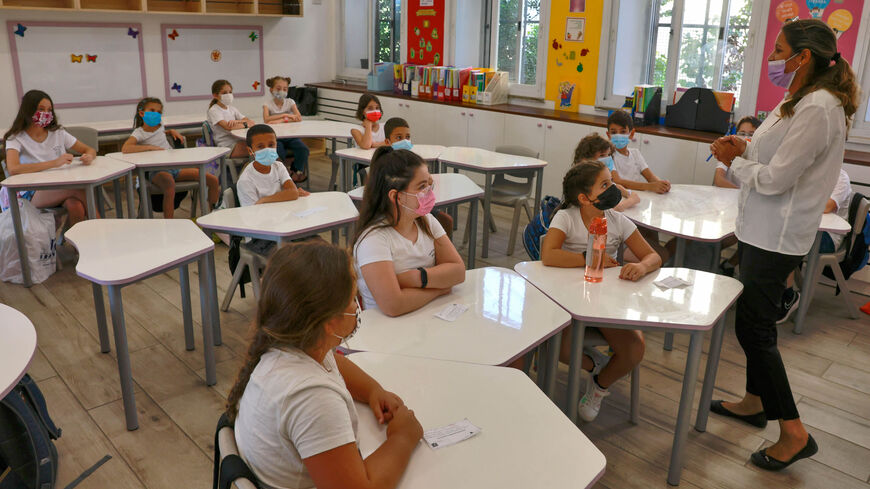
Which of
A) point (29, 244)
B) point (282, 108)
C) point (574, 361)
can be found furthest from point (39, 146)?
point (574, 361)

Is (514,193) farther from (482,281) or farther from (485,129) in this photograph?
(482,281)

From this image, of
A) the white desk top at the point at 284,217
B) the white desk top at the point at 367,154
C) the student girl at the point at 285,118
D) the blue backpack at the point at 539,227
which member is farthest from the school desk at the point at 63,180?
the blue backpack at the point at 539,227

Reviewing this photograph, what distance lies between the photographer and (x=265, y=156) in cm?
371

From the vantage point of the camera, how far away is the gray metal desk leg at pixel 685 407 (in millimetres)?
2165

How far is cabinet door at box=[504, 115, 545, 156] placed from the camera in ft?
19.5

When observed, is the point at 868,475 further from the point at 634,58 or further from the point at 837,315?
the point at 634,58

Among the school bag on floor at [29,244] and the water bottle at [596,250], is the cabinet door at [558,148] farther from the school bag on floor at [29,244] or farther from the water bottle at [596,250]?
the school bag on floor at [29,244]

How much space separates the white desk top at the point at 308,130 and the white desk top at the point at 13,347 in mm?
3650

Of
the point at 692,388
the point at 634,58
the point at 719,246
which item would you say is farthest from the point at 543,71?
the point at 692,388

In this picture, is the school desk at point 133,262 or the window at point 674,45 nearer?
the school desk at point 133,262

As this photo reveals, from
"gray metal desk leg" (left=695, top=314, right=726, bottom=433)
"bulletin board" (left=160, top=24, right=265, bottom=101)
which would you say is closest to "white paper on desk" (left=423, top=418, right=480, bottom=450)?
"gray metal desk leg" (left=695, top=314, right=726, bottom=433)

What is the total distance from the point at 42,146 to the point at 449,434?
3.98 meters

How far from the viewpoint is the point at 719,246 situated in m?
3.22

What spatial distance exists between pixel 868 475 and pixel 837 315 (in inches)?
68.6
